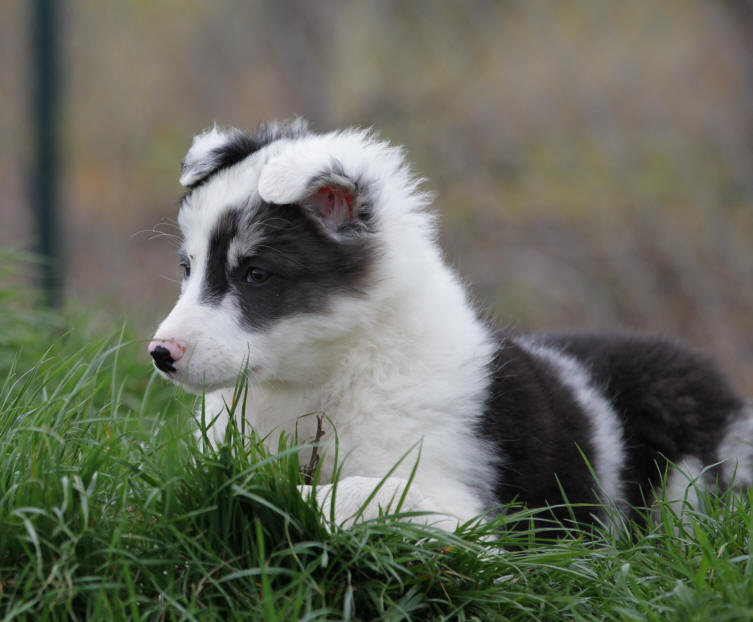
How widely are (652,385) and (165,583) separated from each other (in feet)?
7.87

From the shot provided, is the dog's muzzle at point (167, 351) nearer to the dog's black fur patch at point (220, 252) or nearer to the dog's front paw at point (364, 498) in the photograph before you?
the dog's black fur patch at point (220, 252)

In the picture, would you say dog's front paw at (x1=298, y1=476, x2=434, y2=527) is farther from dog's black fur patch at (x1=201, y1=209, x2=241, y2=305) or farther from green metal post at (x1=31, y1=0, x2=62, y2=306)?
green metal post at (x1=31, y1=0, x2=62, y2=306)

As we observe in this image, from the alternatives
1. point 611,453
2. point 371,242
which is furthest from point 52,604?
point 611,453

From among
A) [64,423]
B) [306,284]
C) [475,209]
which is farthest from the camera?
[475,209]

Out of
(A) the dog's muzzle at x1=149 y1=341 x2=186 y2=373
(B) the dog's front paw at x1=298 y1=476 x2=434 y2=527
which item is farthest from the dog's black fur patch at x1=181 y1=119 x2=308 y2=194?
(B) the dog's front paw at x1=298 y1=476 x2=434 y2=527

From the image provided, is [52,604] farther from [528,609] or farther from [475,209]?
[475,209]

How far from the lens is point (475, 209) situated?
26.3 ft

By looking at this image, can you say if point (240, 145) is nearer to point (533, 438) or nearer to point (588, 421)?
point (533, 438)

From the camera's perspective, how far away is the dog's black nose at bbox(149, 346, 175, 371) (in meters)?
3.14

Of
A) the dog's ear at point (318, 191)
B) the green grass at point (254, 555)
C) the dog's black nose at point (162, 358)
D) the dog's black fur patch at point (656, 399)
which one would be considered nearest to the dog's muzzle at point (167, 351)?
the dog's black nose at point (162, 358)

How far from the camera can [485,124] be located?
25.9ft

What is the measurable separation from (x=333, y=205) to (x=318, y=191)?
0.09 meters

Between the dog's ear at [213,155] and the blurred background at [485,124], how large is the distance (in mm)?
3650

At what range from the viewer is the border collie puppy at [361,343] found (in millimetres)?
3270
